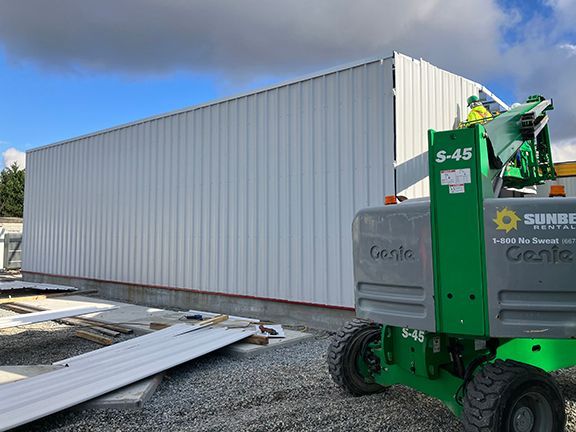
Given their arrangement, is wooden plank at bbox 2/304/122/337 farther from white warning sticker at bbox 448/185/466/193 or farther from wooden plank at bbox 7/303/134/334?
white warning sticker at bbox 448/185/466/193

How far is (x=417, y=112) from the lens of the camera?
880cm

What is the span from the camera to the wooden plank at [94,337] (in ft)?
26.0

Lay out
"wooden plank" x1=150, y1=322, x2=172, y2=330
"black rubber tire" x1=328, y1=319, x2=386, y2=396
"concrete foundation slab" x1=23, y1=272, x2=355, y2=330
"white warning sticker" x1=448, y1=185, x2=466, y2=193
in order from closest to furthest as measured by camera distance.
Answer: "white warning sticker" x1=448, y1=185, x2=466, y2=193
"black rubber tire" x1=328, y1=319, x2=386, y2=396
"wooden plank" x1=150, y1=322, x2=172, y2=330
"concrete foundation slab" x1=23, y1=272, x2=355, y2=330

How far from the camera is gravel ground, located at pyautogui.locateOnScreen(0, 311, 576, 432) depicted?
14.4 feet

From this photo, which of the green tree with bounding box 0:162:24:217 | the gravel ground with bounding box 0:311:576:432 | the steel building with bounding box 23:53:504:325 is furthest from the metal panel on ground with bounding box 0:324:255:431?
the green tree with bounding box 0:162:24:217

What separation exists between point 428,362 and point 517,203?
58.7 inches

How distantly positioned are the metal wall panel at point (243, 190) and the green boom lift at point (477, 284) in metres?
4.38

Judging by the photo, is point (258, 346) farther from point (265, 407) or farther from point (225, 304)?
point (225, 304)

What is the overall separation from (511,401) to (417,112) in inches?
247

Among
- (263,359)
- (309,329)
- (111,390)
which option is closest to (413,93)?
(309,329)

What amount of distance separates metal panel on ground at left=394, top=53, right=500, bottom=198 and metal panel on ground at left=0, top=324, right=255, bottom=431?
380 centimetres

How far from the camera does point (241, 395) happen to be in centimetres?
527

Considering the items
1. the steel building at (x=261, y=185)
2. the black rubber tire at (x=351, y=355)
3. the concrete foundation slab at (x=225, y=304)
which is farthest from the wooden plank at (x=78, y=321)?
the black rubber tire at (x=351, y=355)

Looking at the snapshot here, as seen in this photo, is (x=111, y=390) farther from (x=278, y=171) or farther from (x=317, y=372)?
(x=278, y=171)
